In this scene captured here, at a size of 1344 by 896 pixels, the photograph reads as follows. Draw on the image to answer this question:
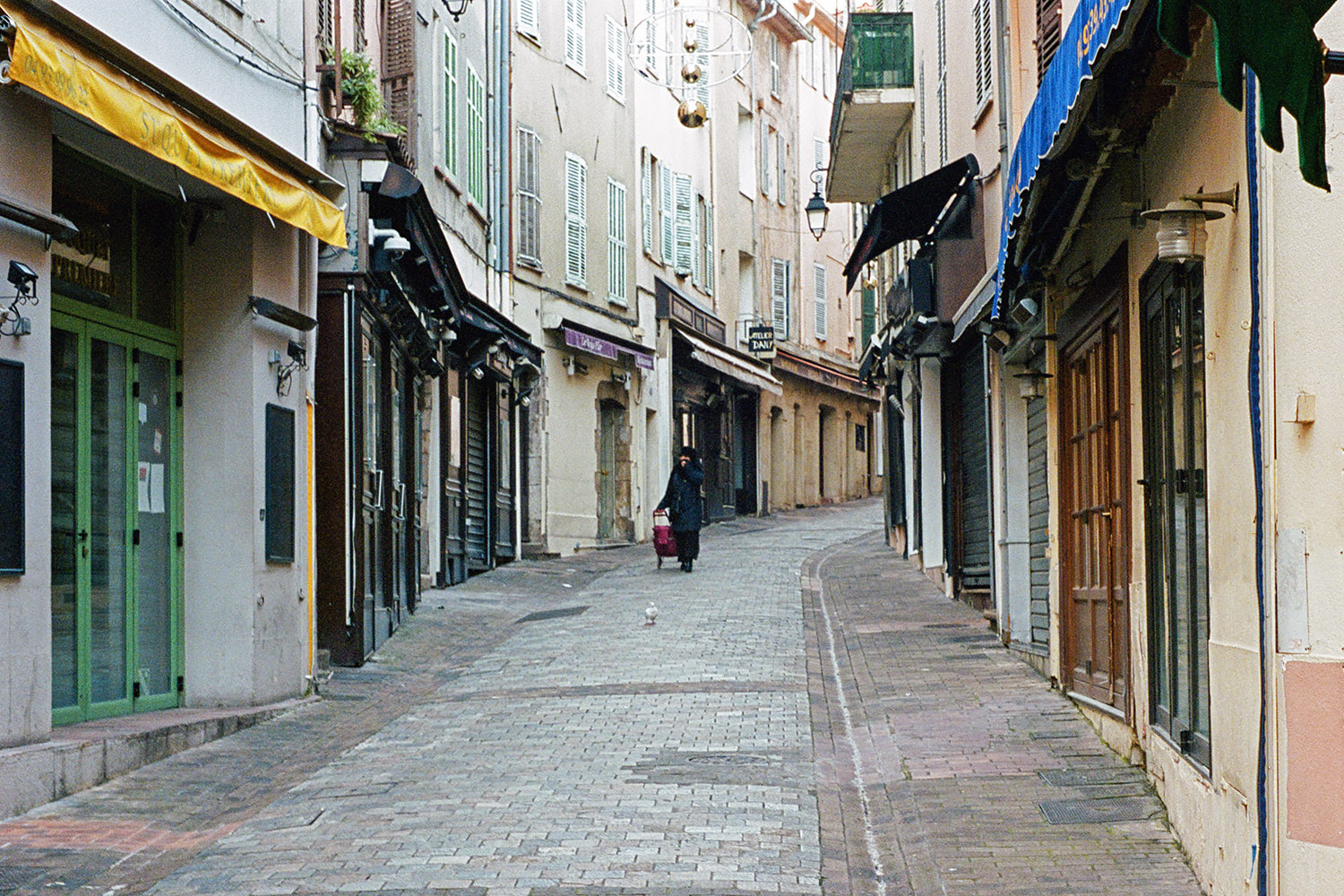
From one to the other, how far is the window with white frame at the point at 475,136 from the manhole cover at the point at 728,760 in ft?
43.6

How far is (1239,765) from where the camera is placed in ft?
19.6

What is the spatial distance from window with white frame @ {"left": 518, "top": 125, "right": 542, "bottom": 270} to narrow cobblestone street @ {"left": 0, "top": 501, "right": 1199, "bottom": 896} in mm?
11032

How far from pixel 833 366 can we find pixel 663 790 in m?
37.3

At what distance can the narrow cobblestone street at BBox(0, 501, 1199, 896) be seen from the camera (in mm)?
6812

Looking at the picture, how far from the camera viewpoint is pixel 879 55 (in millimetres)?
21797

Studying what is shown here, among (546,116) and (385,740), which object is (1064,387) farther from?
(546,116)

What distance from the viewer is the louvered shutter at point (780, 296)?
40.8 meters

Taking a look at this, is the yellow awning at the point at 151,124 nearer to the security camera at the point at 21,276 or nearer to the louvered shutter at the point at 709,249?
the security camera at the point at 21,276

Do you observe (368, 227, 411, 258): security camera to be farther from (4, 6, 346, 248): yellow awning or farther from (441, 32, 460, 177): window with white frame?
(441, 32, 460, 177): window with white frame

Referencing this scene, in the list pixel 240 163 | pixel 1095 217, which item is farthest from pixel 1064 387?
pixel 240 163

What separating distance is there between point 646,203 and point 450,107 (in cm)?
1092

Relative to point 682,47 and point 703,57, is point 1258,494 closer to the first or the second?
point 682,47

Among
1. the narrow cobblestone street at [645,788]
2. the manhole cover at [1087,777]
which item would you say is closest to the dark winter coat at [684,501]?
the narrow cobblestone street at [645,788]

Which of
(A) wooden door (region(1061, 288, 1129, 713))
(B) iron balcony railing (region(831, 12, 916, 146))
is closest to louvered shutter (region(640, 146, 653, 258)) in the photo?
(B) iron balcony railing (region(831, 12, 916, 146))
